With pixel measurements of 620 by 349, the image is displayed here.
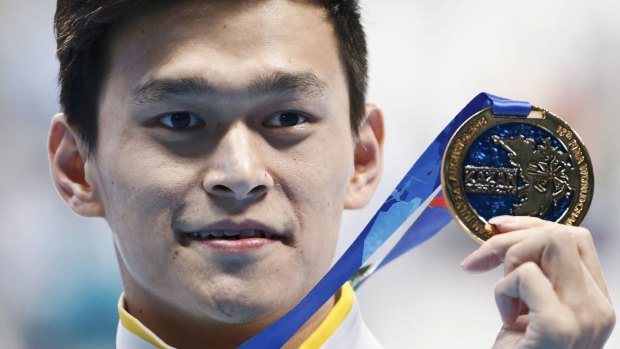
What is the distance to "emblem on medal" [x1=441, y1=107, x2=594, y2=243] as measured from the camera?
2.57 metres

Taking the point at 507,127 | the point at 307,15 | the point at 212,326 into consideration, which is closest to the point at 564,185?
the point at 507,127

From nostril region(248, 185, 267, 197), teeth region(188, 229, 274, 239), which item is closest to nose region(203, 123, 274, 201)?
nostril region(248, 185, 267, 197)

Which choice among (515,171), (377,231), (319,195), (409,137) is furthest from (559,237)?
(409,137)

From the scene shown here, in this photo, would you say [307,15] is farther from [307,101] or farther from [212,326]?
[212,326]


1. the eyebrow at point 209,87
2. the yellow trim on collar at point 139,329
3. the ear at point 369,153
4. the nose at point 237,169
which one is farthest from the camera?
the ear at point 369,153

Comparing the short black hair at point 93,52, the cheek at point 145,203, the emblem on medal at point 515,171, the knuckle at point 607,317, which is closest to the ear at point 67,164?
the short black hair at point 93,52

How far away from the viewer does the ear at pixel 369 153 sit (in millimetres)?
3363

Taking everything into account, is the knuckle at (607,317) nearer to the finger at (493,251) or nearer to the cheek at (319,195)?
the finger at (493,251)

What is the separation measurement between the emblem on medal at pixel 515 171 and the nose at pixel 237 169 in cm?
51

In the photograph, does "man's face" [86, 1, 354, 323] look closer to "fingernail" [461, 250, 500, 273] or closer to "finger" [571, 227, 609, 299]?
"fingernail" [461, 250, 500, 273]

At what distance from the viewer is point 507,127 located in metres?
2.60

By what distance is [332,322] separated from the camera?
120 inches

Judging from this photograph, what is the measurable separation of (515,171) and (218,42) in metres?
0.91

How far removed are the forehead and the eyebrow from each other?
0.06 feet
